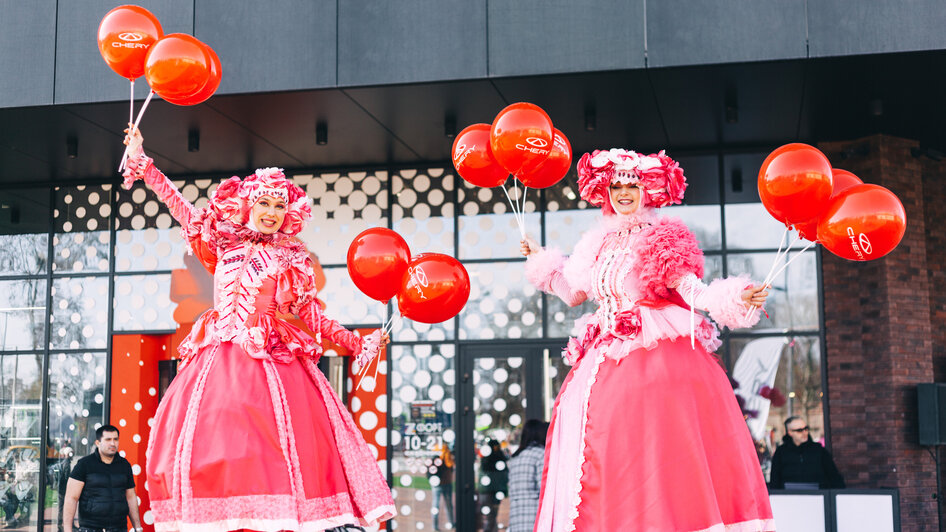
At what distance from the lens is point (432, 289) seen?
4.29m

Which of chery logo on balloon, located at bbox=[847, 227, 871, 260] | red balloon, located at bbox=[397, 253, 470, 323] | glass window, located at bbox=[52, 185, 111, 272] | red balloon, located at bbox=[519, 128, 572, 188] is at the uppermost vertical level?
glass window, located at bbox=[52, 185, 111, 272]

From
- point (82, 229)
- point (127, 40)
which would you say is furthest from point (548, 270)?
point (82, 229)

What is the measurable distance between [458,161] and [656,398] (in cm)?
163

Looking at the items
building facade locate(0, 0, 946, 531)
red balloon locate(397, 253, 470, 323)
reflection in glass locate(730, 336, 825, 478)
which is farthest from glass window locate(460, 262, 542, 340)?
red balloon locate(397, 253, 470, 323)

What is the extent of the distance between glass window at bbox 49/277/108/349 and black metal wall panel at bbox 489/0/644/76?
5.01 meters

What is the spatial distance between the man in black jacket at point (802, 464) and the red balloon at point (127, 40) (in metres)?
5.74

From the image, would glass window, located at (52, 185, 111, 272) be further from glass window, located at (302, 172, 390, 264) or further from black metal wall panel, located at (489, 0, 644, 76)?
black metal wall panel, located at (489, 0, 644, 76)

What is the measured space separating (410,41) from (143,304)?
4.21 metres

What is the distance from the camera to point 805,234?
400cm

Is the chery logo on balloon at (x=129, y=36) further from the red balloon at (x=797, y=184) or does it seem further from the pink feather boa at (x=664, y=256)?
the red balloon at (x=797, y=184)

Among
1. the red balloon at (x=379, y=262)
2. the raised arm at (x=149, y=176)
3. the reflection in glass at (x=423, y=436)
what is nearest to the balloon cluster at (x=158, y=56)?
the raised arm at (x=149, y=176)

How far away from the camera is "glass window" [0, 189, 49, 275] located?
32.8 feet

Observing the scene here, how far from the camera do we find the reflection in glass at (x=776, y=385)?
27.6 feet

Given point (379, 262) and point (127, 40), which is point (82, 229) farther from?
point (379, 262)
